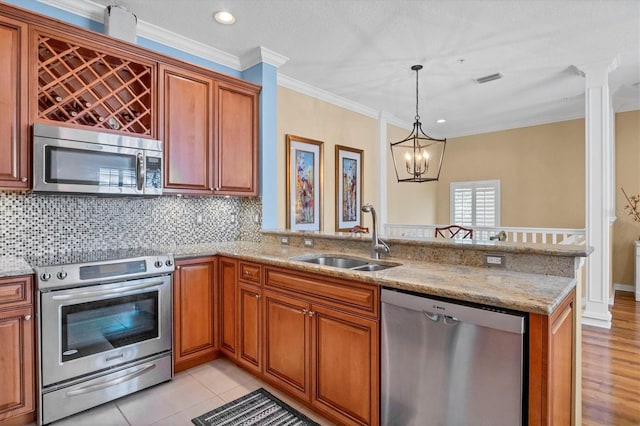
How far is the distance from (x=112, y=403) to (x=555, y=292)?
2.77 m

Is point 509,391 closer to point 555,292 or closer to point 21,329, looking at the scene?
point 555,292

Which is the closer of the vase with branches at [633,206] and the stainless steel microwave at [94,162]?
the stainless steel microwave at [94,162]

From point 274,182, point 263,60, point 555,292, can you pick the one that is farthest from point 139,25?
point 555,292

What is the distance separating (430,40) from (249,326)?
3.10 m

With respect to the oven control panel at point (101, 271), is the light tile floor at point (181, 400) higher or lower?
lower

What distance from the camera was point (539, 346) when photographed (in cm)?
135

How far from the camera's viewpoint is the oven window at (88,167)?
2.34 m

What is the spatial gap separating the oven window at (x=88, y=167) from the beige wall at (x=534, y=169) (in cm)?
635

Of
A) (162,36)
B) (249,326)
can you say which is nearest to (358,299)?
(249,326)

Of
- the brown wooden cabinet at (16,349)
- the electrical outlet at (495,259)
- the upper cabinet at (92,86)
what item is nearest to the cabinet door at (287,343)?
the electrical outlet at (495,259)

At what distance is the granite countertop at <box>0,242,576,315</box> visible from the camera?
1.44 meters

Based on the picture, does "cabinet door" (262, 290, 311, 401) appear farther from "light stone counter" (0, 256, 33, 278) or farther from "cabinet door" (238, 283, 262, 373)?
"light stone counter" (0, 256, 33, 278)

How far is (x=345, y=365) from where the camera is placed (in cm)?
201

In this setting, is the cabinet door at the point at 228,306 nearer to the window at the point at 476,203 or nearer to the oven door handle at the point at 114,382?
the oven door handle at the point at 114,382
